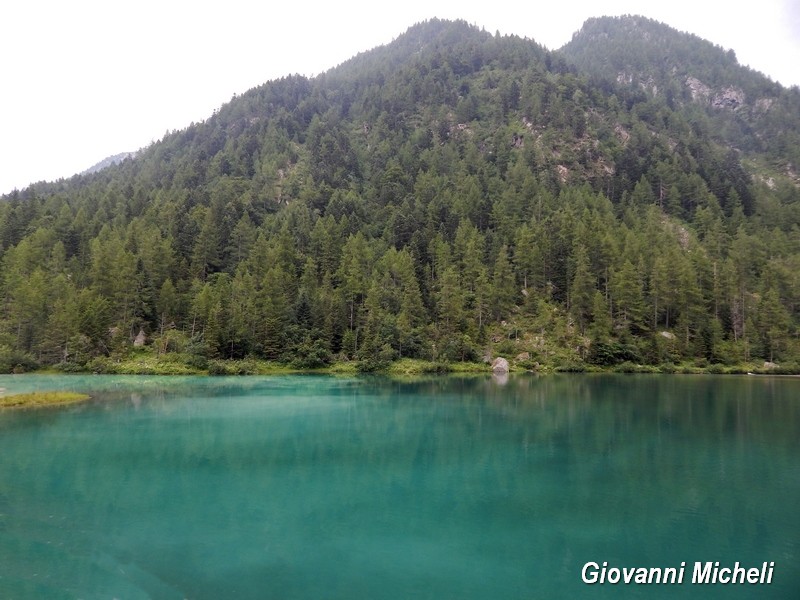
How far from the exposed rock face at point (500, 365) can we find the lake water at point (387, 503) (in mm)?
38402

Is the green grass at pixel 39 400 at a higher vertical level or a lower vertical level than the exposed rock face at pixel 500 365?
higher

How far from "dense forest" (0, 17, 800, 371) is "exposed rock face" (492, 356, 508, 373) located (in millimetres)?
3113

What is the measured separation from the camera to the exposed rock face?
7038 cm

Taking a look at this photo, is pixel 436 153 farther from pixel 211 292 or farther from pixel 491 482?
pixel 491 482

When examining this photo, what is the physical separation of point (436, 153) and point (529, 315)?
6703 cm

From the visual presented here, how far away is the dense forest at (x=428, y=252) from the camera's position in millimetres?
73000

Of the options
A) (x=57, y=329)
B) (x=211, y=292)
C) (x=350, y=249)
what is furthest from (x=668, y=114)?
(x=57, y=329)

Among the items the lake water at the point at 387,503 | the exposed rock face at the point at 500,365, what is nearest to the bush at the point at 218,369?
the lake water at the point at 387,503

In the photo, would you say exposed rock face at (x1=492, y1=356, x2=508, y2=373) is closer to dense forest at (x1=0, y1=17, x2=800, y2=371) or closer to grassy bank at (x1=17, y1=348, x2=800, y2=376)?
grassy bank at (x1=17, y1=348, x2=800, y2=376)

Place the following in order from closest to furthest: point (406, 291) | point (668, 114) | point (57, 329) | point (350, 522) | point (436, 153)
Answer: point (350, 522)
point (57, 329)
point (406, 291)
point (436, 153)
point (668, 114)

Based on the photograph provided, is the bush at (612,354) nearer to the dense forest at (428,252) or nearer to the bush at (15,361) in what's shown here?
the dense forest at (428,252)

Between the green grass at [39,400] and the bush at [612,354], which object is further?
the bush at [612,354]

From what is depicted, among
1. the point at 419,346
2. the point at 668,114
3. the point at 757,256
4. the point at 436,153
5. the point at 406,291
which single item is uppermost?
the point at 668,114

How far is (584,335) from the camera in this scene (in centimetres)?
7825
